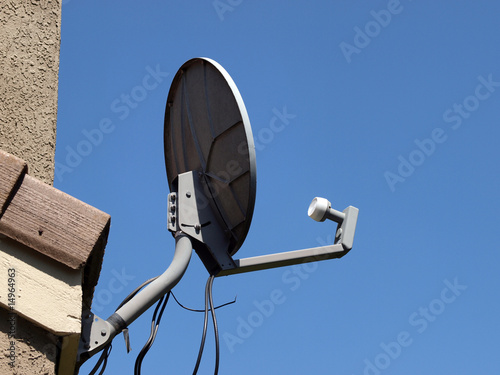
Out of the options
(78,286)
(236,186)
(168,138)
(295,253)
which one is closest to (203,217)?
(236,186)

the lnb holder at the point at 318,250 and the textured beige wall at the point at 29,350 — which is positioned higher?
the lnb holder at the point at 318,250

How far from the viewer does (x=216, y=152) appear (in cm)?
462

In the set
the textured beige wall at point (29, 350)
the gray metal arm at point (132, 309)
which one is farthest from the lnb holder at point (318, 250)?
the textured beige wall at point (29, 350)

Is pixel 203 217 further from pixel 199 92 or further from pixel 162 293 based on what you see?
pixel 199 92

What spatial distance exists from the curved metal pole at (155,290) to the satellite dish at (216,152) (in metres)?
0.14

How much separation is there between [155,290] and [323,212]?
1516 mm

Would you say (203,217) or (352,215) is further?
(352,215)

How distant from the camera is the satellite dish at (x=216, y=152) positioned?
4227 millimetres

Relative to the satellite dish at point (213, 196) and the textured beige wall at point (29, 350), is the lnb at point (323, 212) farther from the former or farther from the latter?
the textured beige wall at point (29, 350)

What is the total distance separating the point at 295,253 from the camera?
4.64 m

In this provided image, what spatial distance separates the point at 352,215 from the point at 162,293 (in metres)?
1.67

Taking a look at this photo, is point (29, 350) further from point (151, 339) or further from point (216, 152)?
point (216, 152)

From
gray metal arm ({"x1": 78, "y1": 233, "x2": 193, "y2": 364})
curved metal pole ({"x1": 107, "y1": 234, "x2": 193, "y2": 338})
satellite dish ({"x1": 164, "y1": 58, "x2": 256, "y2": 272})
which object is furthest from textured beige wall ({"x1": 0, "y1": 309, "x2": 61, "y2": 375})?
satellite dish ({"x1": 164, "y1": 58, "x2": 256, "y2": 272})

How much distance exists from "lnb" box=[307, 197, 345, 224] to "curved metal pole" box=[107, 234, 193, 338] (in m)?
1.09
